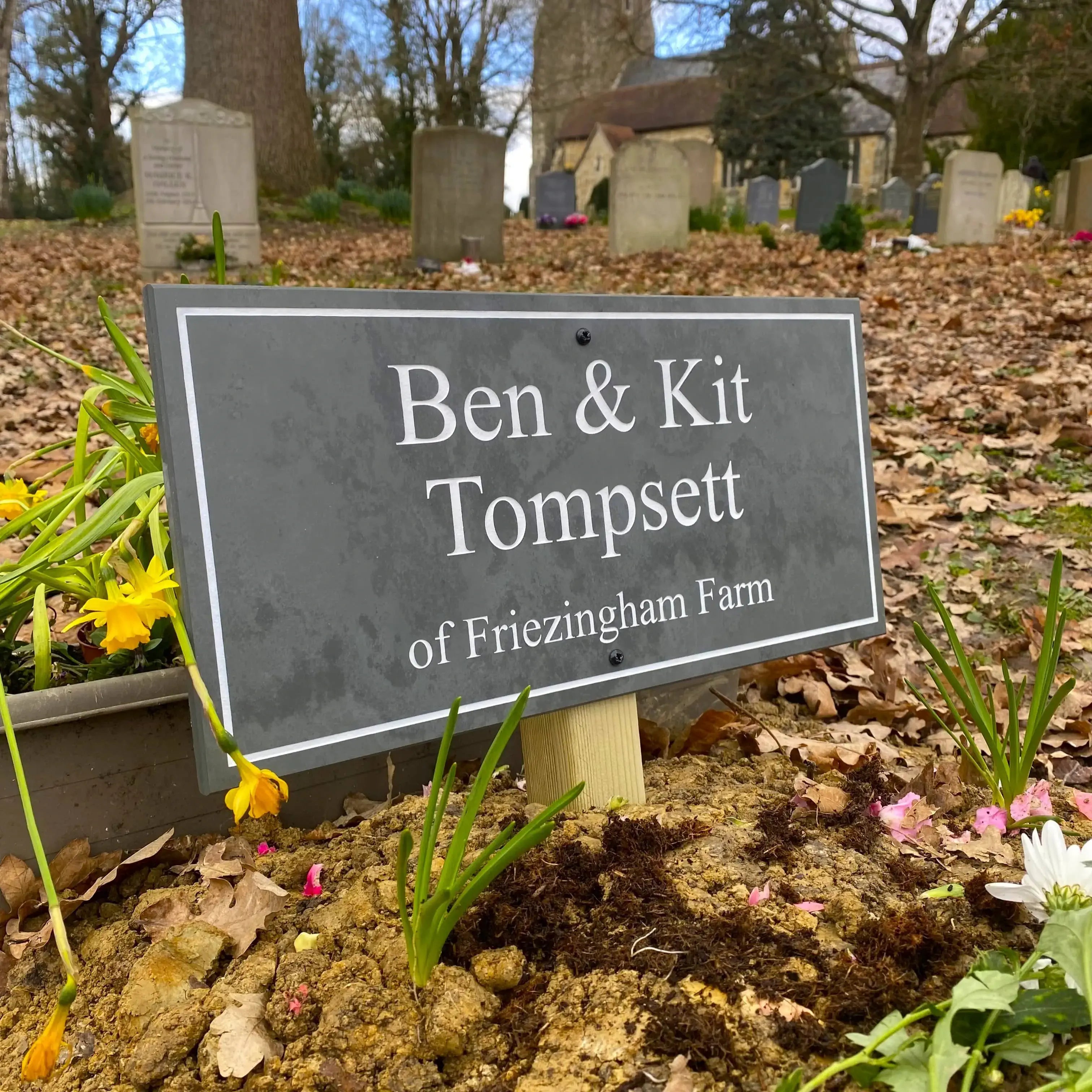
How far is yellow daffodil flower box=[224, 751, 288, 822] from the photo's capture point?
44.4 inches

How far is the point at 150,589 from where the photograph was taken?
46.8 inches

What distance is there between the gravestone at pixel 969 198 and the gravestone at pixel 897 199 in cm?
533

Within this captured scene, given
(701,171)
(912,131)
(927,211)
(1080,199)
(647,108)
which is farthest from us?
(647,108)

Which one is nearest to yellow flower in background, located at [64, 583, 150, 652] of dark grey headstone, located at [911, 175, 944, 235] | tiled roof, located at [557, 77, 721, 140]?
dark grey headstone, located at [911, 175, 944, 235]

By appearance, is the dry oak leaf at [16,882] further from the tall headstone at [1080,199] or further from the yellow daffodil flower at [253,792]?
the tall headstone at [1080,199]

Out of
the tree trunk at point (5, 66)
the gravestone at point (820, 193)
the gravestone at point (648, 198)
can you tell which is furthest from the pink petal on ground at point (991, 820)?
the tree trunk at point (5, 66)

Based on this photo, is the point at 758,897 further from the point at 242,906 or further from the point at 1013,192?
the point at 1013,192

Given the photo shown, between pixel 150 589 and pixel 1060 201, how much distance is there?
19.2 meters

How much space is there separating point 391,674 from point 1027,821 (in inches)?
38.5

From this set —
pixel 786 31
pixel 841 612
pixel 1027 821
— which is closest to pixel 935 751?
pixel 841 612

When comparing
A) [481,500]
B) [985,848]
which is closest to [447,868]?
[481,500]

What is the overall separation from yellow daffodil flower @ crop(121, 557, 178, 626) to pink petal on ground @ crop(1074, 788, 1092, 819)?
A: 143 cm

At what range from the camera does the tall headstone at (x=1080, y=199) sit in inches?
529

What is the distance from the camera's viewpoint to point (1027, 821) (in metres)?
1.43
